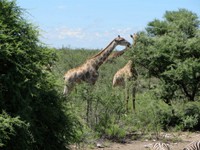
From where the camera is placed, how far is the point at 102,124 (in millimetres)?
11680

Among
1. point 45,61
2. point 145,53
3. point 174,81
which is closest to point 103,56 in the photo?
point 145,53

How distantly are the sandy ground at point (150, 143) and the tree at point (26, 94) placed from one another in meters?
4.04

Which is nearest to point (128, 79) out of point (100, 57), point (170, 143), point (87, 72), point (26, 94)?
point (87, 72)

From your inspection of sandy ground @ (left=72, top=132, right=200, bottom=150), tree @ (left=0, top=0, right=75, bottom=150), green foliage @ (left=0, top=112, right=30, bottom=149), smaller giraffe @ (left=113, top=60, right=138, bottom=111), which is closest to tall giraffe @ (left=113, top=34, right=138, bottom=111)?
smaller giraffe @ (left=113, top=60, right=138, bottom=111)

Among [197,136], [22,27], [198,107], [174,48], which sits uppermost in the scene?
[174,48]

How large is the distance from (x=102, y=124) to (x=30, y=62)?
595cm

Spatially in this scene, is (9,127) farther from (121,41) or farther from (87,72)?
(121,41)

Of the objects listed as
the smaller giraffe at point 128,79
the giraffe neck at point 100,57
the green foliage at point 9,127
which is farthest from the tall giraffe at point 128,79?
the green foliage at point 9,127

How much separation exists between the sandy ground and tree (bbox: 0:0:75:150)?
4037mm

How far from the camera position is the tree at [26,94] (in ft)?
17.9

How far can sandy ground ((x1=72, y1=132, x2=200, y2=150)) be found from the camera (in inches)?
424

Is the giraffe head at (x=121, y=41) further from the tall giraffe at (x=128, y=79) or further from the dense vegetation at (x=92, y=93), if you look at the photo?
the dense vegetation at (x=92, y=93)

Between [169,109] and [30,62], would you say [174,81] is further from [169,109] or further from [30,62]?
[30,62]

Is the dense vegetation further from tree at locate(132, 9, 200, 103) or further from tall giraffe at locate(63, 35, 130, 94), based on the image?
tall giraffe at locate(63, 35, 130, 94)
